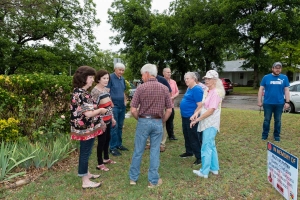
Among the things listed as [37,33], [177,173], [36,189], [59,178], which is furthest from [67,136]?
[37,33]

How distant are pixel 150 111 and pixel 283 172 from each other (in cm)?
177

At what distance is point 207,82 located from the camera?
11.8 ft

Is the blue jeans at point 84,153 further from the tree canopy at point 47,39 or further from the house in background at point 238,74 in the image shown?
the house in background at point 238,74

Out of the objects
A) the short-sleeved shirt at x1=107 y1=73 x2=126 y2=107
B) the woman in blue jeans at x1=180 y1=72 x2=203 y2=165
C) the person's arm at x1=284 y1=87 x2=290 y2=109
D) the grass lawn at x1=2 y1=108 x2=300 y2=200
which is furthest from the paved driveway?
the short-sleeved shirt at x1=107 y1=73 x2=126 y2=107

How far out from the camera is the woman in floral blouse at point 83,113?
3059mm

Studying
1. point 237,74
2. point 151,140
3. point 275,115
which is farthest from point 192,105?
point 237,74

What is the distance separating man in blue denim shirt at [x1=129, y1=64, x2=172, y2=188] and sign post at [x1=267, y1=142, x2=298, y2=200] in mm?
1486

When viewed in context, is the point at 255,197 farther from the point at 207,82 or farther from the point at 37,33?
the point at 37,33

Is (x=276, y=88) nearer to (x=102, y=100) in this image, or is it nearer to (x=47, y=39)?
(x=102, y=100)

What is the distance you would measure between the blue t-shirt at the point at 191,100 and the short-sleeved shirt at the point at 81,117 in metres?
1.65

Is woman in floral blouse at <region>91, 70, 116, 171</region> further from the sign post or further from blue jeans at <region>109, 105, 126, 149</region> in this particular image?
the sign post

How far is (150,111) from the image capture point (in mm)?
3182

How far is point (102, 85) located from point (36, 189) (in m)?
1.77

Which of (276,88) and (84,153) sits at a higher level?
(276,88)
